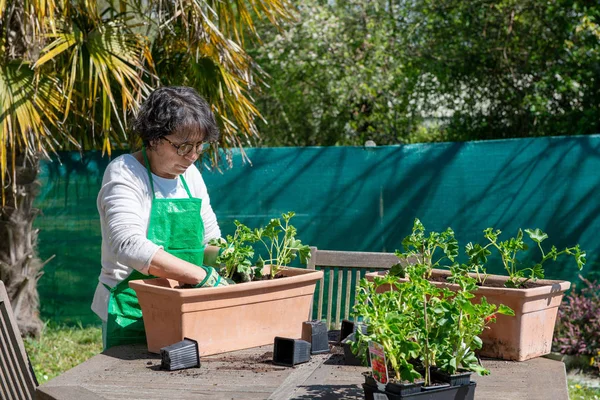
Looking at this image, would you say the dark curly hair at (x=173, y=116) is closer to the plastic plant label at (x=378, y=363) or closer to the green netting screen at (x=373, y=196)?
the plastic plant label at (x=378, y=363)

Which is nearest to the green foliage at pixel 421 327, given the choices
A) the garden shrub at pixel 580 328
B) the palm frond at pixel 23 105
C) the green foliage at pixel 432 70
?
the palm frond at pixel 23 105

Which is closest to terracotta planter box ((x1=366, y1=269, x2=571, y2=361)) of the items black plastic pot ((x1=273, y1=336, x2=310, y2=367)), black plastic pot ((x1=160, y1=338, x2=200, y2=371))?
black plastic pot ((x1=273, y1=336, x2=310, y2=367))

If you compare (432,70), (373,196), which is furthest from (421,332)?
(432,70)

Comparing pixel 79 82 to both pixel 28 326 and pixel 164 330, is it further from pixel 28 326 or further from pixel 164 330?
pixel 164 330

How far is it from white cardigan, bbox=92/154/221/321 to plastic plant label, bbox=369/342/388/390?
0.87 meters

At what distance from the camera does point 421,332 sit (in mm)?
1693

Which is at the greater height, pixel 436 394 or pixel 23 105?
pixel 23 105

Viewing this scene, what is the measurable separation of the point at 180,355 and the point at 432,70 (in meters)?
6.56

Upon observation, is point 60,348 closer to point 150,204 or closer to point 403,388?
point 150,204

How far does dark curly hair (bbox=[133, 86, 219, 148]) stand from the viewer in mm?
2455

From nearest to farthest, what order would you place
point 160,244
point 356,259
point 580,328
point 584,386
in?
point 160,244 < point 356,259 < point 584,386 < point 580,328

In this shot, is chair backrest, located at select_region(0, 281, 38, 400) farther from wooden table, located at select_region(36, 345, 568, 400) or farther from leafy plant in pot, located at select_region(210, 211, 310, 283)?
leafy plant in pot, located at select_region(210, 211, 310, 283)

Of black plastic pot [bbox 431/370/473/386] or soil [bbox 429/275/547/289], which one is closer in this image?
black plastic pot [bbox 431/370/473/386]

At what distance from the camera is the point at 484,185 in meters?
5.47
